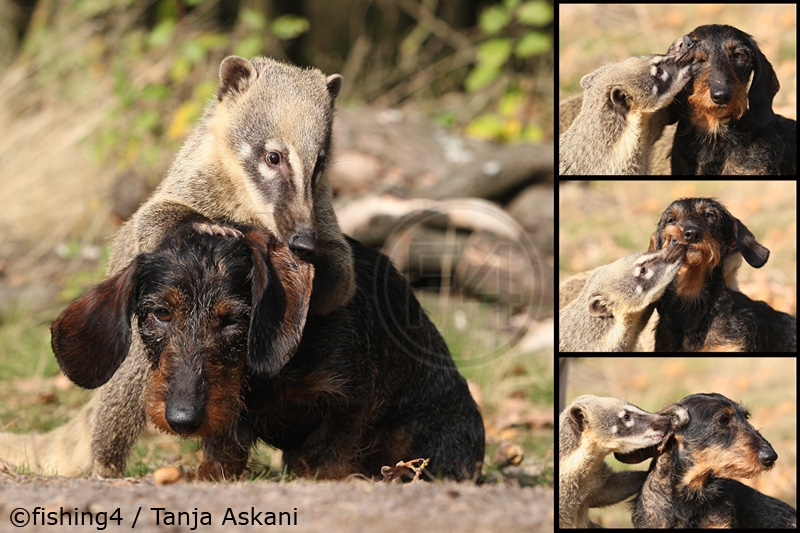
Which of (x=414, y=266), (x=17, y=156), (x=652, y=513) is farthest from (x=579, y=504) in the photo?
(x=17, y=156)

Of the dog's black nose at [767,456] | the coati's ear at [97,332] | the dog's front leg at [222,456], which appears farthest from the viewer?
the dog's front leg at [222,456]

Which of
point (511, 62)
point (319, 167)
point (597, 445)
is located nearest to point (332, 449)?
point (597, 445)

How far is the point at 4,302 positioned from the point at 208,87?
130 inches

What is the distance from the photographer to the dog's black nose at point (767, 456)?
3463mm

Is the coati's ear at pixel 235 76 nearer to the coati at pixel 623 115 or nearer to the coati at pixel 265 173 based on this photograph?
the coati at pixel 265 173

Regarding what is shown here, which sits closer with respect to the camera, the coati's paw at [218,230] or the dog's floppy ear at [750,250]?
the dog's floppy ear at [750,250]

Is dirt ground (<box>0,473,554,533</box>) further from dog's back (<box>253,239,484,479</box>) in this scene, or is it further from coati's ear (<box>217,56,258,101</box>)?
coati's ear (<box>217,56,258,101</box>)

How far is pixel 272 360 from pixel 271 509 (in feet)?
2.24

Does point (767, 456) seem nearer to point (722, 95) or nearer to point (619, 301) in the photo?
point (619, 301)

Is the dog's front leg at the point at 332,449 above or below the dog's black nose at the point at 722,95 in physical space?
below

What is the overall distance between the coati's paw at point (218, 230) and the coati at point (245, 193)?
18cm

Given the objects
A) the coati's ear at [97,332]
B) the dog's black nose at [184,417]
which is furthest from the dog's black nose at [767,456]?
the coati's ear at [97,332]

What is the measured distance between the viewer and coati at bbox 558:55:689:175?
3371 mm

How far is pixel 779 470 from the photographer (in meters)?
6.88
